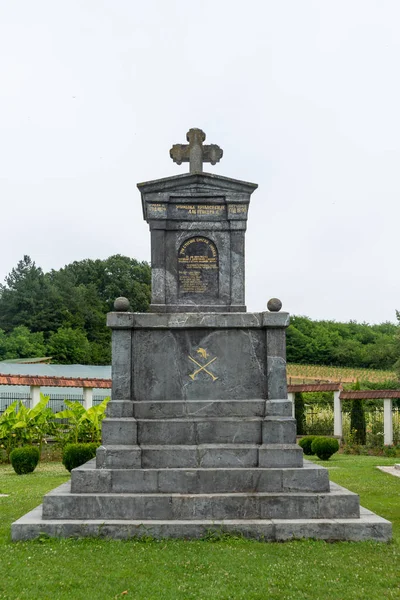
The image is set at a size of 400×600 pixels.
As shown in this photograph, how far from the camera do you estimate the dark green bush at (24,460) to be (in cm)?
1420

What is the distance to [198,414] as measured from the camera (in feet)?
26.0

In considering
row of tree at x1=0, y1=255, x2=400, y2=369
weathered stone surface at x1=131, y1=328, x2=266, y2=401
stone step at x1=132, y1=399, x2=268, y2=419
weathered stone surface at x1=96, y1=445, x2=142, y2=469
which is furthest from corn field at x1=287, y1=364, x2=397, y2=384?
weathered stone surface at x1=96, y1=445, x2=142, y2=469

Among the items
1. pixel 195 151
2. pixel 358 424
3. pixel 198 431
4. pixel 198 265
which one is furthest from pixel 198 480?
pixel 358 424

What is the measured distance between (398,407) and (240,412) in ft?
60.2

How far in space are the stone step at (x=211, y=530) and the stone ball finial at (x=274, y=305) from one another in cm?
270

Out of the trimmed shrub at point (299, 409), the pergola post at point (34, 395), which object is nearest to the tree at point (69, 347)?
the trimmed shrub at point (299, 409)

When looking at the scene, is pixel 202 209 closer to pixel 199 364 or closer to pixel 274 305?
pixel 274 305

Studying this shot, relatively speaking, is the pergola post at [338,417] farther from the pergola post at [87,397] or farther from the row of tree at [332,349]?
the row of tree at [332,349]

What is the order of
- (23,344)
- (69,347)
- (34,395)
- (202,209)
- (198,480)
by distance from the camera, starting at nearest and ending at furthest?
(198,480) → (202,209) → (34,395) → (23,344) → (69,347)

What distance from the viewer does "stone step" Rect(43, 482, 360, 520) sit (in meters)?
6.94

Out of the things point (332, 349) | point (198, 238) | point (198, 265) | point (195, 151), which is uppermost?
point (195, 151)

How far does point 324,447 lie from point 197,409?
1060 centimetres

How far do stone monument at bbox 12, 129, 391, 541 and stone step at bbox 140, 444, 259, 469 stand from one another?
0.04 ft

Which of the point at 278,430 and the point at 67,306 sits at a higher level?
the point at 67,306
